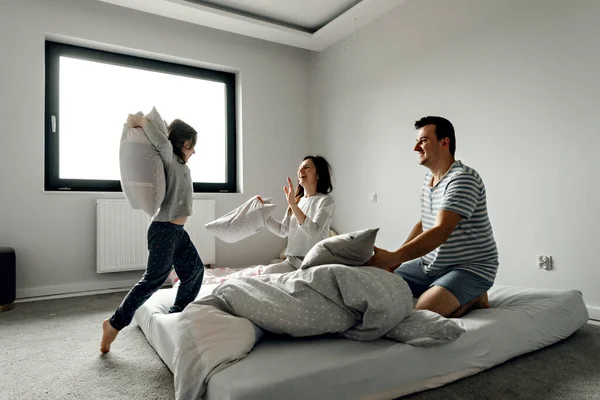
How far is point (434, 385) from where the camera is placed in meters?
1.41

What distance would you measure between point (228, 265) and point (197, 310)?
9.26 feet

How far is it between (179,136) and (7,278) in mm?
1725

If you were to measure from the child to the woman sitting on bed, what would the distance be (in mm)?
Result: 583

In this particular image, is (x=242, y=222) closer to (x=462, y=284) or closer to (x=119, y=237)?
(x=462, y=284)

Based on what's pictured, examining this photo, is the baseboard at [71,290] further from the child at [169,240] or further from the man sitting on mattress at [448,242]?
the man sitting on mattress at [448,242]

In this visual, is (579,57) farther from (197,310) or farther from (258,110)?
(258,110)

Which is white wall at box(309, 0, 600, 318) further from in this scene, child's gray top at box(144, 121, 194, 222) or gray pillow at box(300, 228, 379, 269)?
child's gray top at box(144, 121, 194, 222)

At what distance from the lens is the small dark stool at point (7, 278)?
2695mm

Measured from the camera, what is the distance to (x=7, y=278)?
8.91 feet

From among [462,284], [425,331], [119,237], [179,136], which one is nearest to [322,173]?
[179,136]

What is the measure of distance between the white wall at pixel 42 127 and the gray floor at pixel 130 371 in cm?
106

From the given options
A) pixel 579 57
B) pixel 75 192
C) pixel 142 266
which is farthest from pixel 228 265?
pixel 579 57

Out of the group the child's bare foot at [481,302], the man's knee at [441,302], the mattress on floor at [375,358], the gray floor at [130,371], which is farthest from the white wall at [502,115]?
the man's knee at [441,302]

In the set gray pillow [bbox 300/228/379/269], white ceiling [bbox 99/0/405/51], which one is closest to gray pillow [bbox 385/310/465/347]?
gray pillow [bbox 300/228/379/269]
